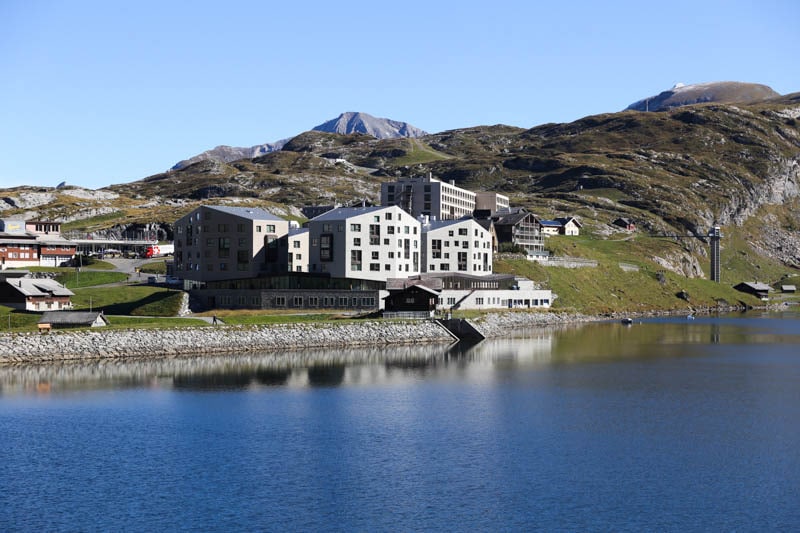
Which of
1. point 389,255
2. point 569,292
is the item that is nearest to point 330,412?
point 389,255

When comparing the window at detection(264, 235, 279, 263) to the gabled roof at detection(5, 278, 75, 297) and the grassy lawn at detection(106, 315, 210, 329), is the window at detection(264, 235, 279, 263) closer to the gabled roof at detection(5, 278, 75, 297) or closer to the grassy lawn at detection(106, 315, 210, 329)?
the grassy lawn at detection(106, 315, 210, 329)

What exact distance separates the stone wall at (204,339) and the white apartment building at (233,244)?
1073 inches

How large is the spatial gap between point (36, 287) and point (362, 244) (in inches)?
1939

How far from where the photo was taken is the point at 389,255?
140 metres

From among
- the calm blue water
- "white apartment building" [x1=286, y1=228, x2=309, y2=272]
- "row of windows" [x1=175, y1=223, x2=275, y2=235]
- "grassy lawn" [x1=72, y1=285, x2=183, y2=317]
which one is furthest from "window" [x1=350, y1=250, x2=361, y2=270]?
the calm blue water

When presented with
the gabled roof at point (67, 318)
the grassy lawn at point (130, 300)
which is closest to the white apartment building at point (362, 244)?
the grassy lawn at point (130, 300)

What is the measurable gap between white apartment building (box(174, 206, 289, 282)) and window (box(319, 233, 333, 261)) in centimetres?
696

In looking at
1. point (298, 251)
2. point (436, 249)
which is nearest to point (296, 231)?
point (298, 251)

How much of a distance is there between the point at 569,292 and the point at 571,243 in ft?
97.3

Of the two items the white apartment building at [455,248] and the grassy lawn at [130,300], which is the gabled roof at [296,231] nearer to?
the grassy lawn at [130,300]

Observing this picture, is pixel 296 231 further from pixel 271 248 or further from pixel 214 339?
pixel 214 339

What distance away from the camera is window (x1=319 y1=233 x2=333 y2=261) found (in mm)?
137750

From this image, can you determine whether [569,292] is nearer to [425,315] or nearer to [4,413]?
[425,315]

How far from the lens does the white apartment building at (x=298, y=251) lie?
13862 cm
